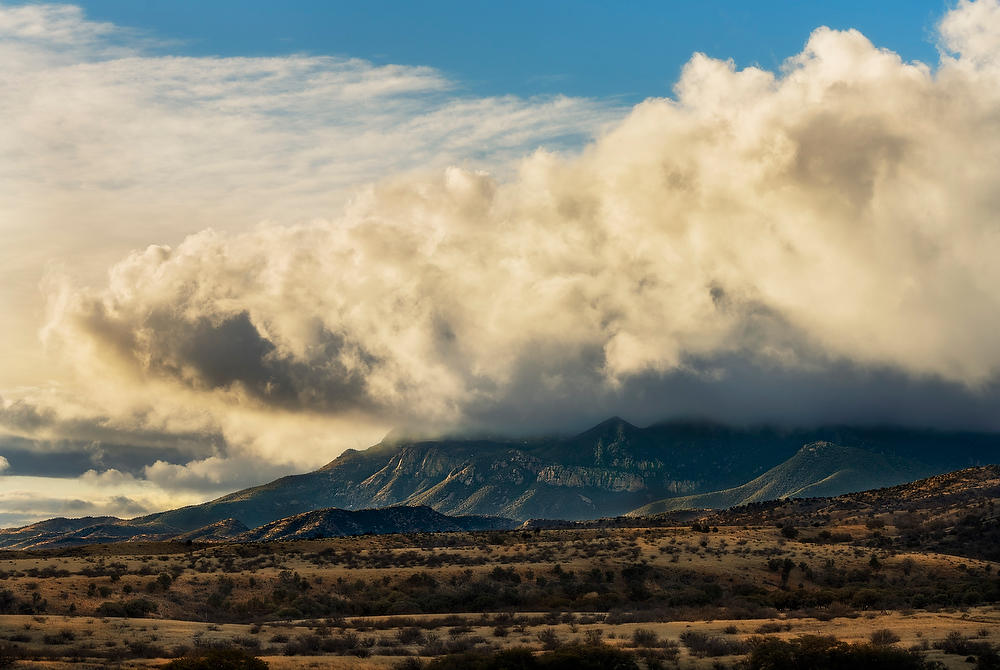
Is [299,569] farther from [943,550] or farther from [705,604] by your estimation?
[943,550]

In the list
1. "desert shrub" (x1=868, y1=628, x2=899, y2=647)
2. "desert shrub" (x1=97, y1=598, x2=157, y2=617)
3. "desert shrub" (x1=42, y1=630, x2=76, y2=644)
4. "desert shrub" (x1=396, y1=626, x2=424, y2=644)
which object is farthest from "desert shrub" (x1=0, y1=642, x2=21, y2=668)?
"desert shrub" (x1=868, y1=628, x2=899, y2=647)

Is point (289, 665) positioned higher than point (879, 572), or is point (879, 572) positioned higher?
point (289, 665)

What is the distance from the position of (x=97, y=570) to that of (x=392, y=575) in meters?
28.7

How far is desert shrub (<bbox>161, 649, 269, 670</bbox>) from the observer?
4691cm

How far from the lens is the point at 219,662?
47.3 meters

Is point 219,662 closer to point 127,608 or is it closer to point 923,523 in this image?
point 127,608

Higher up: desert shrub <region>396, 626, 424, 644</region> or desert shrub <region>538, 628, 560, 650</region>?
desert shrub <region>396, 626, 424, 644</region>

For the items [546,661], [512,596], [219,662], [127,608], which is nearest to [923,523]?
[512,596]

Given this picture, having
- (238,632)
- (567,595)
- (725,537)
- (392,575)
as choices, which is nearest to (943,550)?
(725,537)

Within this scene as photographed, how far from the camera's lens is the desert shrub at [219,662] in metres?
46.9

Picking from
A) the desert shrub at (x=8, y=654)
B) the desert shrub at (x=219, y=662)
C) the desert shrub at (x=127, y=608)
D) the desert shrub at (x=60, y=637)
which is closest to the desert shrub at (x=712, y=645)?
the desert shrub at (x=219, y=662)

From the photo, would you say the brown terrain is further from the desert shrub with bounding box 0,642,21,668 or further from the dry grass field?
the dry grass field

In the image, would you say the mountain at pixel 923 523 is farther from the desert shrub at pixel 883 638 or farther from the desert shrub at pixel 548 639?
the desert shrub at pixel 548 639

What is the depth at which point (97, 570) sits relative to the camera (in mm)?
100938
